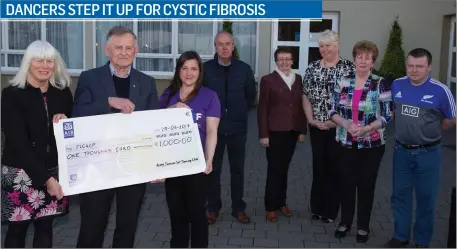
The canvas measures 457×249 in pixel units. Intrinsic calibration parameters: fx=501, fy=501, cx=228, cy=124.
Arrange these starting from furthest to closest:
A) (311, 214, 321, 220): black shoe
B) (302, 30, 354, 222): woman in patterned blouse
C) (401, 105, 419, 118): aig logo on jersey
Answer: (311, 214, 321, 220): black shoe < (302, 30, 354, 222): woman in patterned blouse < (401, 105, 419, 118): aig logo on jersey

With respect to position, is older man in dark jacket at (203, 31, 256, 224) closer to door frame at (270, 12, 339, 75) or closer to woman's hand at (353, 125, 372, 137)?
woman's hand at (353, 125, 372, 137)

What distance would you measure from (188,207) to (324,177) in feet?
6.14

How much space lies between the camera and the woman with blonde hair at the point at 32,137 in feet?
10.6

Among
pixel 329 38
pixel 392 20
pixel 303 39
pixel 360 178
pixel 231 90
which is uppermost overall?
pixel 392 20

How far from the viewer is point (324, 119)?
4891mm

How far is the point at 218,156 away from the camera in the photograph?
4.98 metres

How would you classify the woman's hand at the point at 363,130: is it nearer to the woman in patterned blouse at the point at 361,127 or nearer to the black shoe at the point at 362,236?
the woman in patterned blouse at the point at 361,127

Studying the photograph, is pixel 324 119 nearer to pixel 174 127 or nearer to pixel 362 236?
pixel 362 236

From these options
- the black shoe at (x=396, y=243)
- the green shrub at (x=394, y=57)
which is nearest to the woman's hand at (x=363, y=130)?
the black shoe at (x=396, y=243)

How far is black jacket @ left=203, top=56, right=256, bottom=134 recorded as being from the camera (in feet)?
16.0

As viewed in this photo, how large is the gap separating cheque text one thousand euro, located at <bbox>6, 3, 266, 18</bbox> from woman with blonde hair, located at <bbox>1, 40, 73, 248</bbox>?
226 inches

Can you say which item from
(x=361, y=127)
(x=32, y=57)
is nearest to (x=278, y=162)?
(x=361, y=127)

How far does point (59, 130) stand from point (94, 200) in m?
0.53

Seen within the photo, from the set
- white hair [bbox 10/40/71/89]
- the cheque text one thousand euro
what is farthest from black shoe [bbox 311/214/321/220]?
the cheque text one thousand euro
